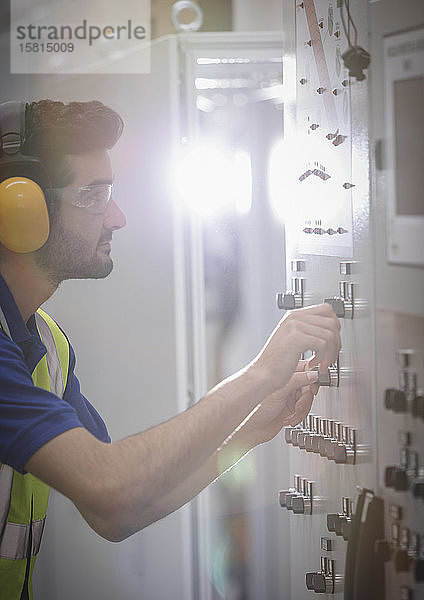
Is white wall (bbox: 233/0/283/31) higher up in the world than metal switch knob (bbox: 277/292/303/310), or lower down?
higher up

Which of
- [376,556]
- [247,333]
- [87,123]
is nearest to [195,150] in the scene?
[87,123]

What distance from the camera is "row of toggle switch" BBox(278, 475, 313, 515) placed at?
1464 mm

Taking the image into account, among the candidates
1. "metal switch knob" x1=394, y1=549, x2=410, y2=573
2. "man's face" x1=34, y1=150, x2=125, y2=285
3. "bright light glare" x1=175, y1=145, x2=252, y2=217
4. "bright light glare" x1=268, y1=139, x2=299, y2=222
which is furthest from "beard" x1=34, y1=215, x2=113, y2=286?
"metal switch knob" x1=394, y1=549, x2=410, y2=573

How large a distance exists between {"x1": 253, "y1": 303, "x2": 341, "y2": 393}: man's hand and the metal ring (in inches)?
20.6

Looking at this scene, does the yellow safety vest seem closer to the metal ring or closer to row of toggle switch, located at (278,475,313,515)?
row of toggle switch, located at (278,475,313,515)

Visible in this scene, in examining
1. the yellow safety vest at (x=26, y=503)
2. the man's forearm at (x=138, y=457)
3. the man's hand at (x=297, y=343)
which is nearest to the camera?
the man's forearm at (x=138, y=457)

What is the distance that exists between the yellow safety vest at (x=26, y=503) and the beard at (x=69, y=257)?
77 mm

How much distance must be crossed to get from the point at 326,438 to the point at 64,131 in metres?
0.64

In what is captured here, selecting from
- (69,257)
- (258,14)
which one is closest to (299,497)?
(69,257)

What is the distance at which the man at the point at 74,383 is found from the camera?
120 centimetres

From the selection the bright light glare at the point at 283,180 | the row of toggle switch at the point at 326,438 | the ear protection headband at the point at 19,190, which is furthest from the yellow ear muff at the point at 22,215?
the row of toggle switch at the point at 326,438

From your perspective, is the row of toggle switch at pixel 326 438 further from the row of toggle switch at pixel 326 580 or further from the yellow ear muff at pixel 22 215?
the yellow ear muff at pixel 22 215

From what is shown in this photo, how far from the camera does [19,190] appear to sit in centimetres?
136

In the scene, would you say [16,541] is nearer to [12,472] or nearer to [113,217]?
[12,472]
